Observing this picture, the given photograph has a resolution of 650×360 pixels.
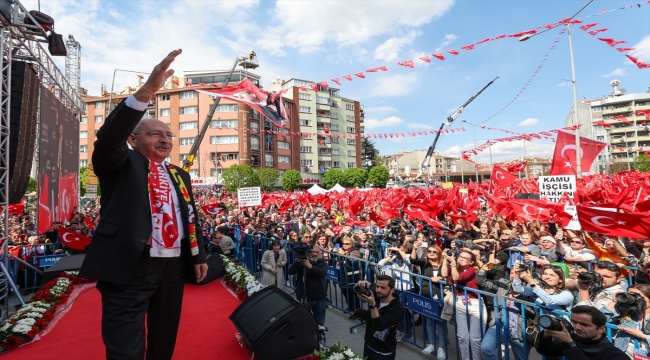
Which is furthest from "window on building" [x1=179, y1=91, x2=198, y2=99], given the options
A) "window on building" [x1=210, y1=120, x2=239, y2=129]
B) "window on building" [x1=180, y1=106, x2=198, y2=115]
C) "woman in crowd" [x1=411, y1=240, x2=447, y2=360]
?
"woman in crowd" [x1=411, y1=240, x2=447, y2=360]

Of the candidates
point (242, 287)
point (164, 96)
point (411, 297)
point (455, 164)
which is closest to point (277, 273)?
point (242, 287)

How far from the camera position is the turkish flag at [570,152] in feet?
53.7

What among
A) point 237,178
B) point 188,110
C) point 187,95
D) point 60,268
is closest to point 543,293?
point 60,268

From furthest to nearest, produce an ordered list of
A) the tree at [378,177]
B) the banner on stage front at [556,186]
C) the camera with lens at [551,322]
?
1. the tree at [378,177]
2. the banner on stage front at [556,186]
3. the camera with lens at [551,322]

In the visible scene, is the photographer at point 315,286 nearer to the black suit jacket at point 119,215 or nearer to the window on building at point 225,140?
the black suit jacket at point 119,215

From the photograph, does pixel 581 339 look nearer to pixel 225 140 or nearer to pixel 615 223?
pixel 615 223

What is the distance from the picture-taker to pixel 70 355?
3770mm

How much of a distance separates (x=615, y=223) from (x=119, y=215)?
7.60m

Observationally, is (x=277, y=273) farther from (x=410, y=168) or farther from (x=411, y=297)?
(x=410, y=168)

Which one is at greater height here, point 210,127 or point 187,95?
point 187,95

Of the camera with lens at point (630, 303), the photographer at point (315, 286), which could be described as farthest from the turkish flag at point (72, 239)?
the camera with lens at point (630, 303)

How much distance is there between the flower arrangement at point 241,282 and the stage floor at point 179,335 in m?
0.17

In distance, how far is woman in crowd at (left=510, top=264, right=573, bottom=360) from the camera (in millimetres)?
4523

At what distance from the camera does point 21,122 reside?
9.21 meters
